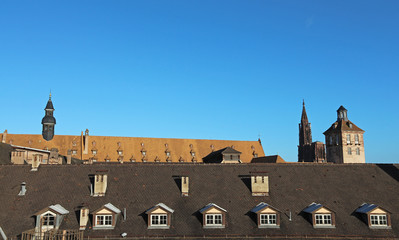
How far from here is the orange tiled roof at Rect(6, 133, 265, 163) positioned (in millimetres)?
99188

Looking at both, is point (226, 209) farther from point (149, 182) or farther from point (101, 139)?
point (101, 139)

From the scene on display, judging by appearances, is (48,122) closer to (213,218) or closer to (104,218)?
(104,218)

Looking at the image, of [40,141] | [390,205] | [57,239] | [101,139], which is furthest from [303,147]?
[57,239]

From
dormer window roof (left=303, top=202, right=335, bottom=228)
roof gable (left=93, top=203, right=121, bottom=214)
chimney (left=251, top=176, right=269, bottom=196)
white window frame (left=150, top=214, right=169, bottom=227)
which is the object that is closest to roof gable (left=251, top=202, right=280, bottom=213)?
chimney (left=251, top=176, right=269, bottom=196)

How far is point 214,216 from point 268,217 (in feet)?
16.0

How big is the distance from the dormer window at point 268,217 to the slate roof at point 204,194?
19.1 inches

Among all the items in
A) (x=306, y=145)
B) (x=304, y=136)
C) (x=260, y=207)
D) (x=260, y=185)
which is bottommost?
(x=260, y=207)

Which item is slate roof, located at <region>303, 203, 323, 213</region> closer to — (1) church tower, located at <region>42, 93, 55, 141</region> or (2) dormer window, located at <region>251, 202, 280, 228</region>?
(2) dormer window, located at <region>251, 202, 280, 228</region>

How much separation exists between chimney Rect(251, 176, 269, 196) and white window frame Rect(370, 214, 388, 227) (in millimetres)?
9622

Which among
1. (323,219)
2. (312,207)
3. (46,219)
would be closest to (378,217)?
(323,219)

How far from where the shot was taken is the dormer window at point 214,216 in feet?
106

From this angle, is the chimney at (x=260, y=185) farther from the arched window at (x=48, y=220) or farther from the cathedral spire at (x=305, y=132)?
the cathedral spire at (x=305, y=132)

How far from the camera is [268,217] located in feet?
108

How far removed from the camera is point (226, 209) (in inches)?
1340
